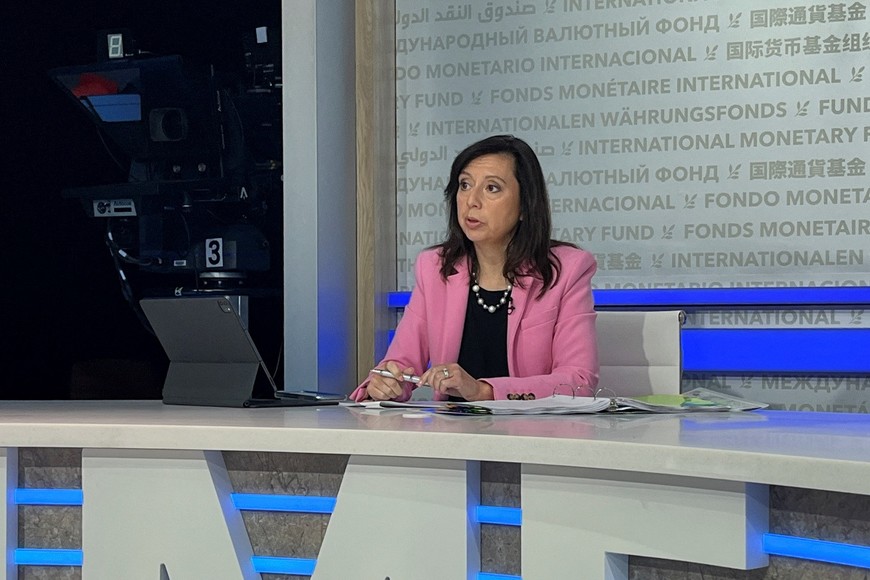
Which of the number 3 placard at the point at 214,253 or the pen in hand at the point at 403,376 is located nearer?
the pen in hand at the point at 403,376

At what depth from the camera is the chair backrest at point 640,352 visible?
276 centimetres

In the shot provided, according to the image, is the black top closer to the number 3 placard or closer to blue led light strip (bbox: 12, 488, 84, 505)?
blue led light strip (bbox: 12, 488, 84, 505)

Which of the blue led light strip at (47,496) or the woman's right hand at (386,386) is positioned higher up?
the woman's right hand at (386,386)

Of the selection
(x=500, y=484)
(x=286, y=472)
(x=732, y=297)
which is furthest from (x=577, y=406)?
(x=732, y=297)

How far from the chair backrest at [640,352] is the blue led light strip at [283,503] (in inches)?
47.4

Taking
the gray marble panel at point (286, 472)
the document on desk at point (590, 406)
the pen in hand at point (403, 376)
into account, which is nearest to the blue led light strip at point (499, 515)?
the gray marble panel at point (286, 472)

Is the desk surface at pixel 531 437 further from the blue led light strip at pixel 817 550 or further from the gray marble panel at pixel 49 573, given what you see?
the gray marble panel at pixel 49 573

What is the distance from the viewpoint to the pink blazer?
245 cm

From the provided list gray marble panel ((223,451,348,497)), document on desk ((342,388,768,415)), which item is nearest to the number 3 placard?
document on desk ((342,388,768,415))

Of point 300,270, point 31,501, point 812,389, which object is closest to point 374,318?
point 300,270

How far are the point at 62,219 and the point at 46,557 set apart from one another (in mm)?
2331

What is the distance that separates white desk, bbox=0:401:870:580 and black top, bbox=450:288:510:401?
642 millimetres

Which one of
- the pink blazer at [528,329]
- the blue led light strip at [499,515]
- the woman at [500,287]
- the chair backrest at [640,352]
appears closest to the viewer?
the blue led light strip at [499,515]

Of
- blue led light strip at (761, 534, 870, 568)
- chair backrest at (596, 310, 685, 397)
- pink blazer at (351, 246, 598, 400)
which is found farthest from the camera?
chair backrest at (596, 310, 685, 397)
